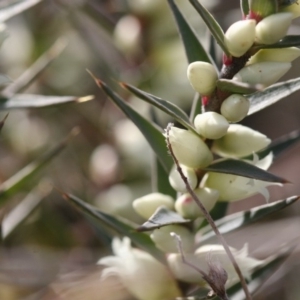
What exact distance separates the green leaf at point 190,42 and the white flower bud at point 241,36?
110 millimetres

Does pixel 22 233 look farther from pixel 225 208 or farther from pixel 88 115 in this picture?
pixel 225 208

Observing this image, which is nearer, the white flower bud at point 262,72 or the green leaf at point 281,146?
the white flower bud at point 262,72

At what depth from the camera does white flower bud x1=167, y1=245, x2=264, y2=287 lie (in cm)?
84

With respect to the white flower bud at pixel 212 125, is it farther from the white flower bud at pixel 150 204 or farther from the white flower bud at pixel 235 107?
the white flower bud at pixel 150 204

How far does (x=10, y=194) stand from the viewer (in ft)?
3.19

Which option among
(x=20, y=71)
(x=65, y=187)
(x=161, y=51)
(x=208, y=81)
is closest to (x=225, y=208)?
(x=208, y=81)

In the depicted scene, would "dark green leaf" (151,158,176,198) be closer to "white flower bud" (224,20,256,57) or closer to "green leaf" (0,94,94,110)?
"green leaf" (0,94,94,110)

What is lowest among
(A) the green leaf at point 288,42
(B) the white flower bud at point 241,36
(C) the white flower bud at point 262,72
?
(C) the white flower bud at point 262,72

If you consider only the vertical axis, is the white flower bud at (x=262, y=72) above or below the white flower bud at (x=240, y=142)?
above

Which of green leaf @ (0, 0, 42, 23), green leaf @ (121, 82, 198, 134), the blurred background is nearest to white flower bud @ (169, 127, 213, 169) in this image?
green leaf @ (121, 82, 198, 134)

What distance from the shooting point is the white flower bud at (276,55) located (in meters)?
0.73

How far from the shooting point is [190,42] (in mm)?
821

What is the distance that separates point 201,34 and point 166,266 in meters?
0.87

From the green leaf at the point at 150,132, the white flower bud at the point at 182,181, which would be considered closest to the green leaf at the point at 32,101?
the green leaf at the point at 150,132
